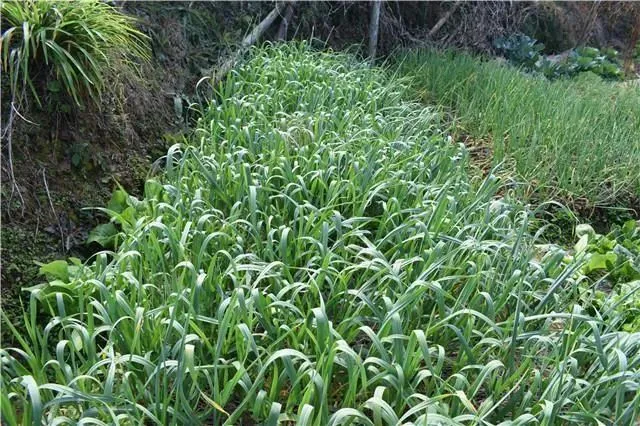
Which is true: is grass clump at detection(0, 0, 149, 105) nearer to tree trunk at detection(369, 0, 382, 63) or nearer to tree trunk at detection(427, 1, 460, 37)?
tree trunk at detection(369, 0, 382, 63)

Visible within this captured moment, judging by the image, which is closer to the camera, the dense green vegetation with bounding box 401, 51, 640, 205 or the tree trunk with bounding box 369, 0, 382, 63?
the dense green vegetation with bounding box 401, 51, 640, 205

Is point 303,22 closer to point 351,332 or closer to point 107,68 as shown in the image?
point 107,68

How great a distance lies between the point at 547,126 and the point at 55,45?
2.91 m

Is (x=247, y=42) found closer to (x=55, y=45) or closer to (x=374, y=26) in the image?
(x=374, y=26)

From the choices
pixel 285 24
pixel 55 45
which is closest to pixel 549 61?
pixel 285 24

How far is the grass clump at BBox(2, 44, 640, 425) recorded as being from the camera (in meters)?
1.56

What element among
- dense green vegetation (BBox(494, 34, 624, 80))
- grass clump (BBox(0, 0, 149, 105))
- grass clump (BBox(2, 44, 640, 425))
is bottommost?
dense green vegetation (BBox(494, 34, 624, 80))

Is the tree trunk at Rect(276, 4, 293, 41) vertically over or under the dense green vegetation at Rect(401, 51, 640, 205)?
over

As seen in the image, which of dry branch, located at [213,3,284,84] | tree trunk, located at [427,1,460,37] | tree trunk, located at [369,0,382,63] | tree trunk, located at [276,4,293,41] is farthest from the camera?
tree trunk, located at [427,1,460,37]

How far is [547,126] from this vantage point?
4105mm

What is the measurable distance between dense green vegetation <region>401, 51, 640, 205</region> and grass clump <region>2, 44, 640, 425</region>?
835 millimetres

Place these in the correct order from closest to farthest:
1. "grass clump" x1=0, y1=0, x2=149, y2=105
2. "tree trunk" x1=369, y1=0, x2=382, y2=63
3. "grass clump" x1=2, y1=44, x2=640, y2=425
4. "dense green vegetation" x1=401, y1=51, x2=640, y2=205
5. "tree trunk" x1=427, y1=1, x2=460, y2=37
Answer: "grass clump" x1=2, y1=44, x2=640, y2=425 → "grass clump" x1=0, y1=0, x2=149, y2=105 → "dense green vegetation" x1=401, y1=51, x2=640, y2=205 → "tree trunk" x1=369, y1=0, x2=382, y2=63 → "tree trunk" x1=427, y1=1, x2=460, y2=37

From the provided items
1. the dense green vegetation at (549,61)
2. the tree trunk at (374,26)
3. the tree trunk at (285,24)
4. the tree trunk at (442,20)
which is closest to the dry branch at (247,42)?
the tree trunk at (285,24)

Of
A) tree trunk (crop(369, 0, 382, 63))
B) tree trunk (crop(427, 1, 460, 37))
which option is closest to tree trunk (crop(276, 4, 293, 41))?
tree trunk (crop(369, 0, 382, 63))
